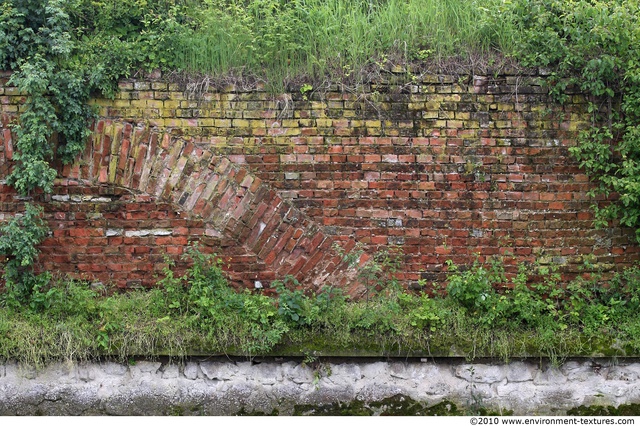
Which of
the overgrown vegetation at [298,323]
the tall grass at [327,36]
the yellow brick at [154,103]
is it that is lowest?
the overgrown vegetation at [298,323]

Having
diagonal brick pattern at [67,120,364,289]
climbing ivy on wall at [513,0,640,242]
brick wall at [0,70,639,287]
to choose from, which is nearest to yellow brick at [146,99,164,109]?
brick wall at [0,70,639,287]

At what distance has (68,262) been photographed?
17.7ft

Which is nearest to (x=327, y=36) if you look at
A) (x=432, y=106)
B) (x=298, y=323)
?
(x=432, y=106)

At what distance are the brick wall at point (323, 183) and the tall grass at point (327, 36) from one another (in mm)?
275

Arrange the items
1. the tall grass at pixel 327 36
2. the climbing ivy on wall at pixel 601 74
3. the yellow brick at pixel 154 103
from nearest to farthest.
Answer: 1. the climbing ivy on wall at pixel 601 74
2. the yellow brick at pixel 154 103
3. the tall grass at pixel 327 36

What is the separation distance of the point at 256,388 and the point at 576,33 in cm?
405

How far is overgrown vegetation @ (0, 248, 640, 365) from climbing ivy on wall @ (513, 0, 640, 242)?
852 mm

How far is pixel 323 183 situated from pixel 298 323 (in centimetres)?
121

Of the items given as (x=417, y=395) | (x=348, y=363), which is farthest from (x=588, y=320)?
(x=348, y=363)

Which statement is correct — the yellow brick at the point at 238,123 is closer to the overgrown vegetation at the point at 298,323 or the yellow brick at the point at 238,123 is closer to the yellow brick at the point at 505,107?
the overgrown vegetation at the point at 298,323

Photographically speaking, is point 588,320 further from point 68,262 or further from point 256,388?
point 68,262

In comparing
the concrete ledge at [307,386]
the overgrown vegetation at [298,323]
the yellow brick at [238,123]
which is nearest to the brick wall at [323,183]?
the yellow brick at [238,123]

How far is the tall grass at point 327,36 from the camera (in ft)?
18.2

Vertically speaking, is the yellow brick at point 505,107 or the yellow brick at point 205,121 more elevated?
the yellow brick at point 505,107
